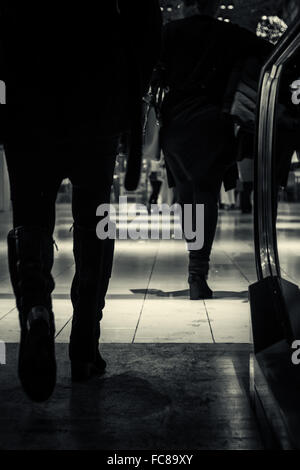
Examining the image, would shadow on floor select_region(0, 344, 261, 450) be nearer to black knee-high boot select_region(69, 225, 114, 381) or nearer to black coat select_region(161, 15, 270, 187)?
black knee-high boot select_region(69, 225, 114, 381)

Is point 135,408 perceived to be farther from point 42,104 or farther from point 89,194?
point 42,104

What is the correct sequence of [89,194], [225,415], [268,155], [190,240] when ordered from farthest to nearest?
1. [190,240]
2. [268,155]
3. [89,194]
4. [225,415]

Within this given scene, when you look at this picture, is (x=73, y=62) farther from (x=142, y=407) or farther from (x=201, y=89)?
(x=201, y=89)

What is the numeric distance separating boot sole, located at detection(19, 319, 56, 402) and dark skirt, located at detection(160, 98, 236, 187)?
8.95 feet

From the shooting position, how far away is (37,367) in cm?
212

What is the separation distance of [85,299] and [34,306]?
0.38m

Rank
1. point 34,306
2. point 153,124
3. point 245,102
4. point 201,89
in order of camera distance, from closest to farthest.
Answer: point 34,306 < point 245,102 < point 153,124 < point 201,89

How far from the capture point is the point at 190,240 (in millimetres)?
4887

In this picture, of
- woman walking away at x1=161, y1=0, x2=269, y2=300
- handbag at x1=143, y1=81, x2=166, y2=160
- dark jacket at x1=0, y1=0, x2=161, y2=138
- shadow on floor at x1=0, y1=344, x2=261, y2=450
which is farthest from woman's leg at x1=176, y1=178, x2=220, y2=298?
dark jacket at x1=0, y1=0, x2=161, y2=138

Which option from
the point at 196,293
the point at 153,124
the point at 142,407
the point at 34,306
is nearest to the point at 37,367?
the point at 34,306

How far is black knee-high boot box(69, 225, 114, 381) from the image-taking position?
264 cm
